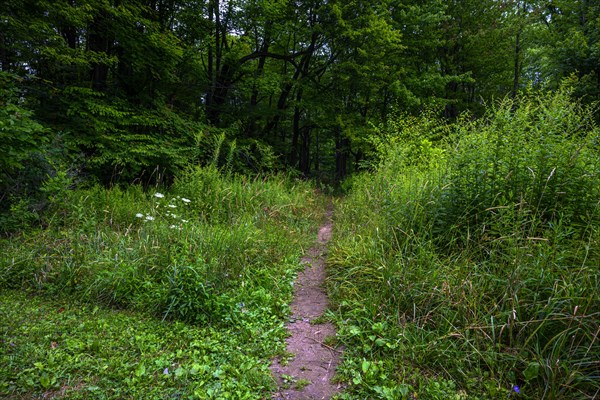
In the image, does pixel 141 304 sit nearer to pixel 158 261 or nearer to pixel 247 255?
pixel 158 261

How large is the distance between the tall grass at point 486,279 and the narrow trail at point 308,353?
0.57 ft

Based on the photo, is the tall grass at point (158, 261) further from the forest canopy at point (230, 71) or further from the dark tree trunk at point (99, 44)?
the dark tree trunk at point (99, 44)

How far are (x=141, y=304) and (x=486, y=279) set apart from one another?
3318mm

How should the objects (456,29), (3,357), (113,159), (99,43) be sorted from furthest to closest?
(456,29) < (99,43) < (113,159) < (3,357)

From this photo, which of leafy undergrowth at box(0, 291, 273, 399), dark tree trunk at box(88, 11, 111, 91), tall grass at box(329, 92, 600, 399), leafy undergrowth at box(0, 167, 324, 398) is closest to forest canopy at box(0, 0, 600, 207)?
dark tree trunk at box(88, 11, 111, 91)

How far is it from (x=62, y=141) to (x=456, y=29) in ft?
54.9

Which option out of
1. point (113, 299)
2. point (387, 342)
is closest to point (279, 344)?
point (387, 342)

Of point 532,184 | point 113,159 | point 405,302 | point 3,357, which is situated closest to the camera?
point 3,357

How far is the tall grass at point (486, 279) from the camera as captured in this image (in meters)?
2.06

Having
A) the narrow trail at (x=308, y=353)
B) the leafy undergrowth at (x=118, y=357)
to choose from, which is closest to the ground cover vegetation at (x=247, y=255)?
the leafy undergrowth at (x=118, y=357)

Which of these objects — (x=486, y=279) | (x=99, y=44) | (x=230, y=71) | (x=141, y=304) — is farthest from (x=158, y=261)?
(x=230, y=71)

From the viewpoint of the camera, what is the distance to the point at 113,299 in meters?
3.13

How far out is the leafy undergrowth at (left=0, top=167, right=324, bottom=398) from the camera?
6.87 feet

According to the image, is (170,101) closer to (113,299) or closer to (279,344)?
(113,299)
